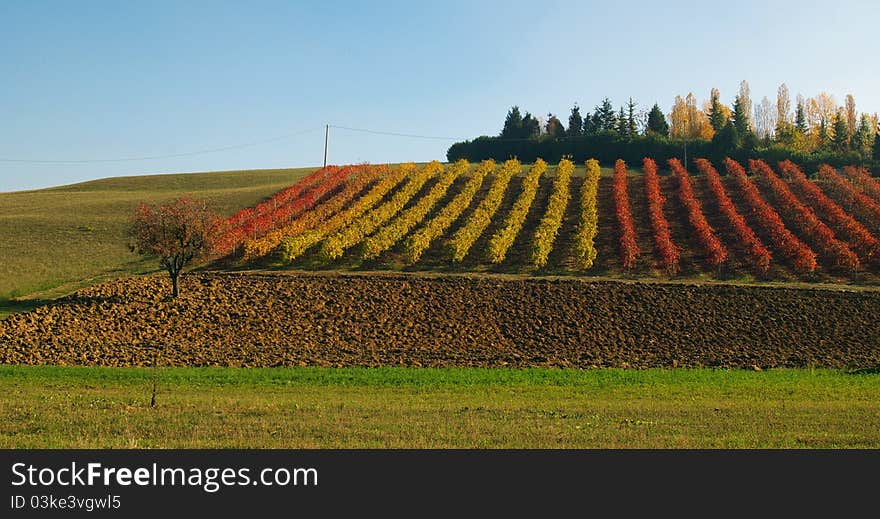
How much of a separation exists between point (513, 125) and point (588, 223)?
217 feet

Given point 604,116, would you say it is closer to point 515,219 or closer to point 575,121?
point 575,121

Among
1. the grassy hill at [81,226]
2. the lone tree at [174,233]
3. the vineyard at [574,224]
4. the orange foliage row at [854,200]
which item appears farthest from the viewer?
the orange foliage row at [854,200]

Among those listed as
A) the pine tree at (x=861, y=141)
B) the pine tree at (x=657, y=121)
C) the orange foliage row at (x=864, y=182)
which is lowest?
the orange foliage row at (x=864, y=182)

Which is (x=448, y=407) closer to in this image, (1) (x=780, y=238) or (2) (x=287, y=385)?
(2) (x=287, y=385)

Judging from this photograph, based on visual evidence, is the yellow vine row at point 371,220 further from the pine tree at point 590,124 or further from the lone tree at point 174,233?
the pine tree at point 590,124

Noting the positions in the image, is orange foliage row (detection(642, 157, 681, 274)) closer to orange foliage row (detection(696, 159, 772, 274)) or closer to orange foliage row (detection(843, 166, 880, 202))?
orange foliage row (detection(696, 159, 772, 274))

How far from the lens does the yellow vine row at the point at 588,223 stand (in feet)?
121

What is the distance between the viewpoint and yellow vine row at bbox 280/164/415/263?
3788cm

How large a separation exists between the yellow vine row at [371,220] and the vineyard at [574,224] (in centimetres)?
13

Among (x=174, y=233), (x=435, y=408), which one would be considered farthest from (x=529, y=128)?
(x=435, y=408)

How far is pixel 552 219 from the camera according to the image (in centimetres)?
4569

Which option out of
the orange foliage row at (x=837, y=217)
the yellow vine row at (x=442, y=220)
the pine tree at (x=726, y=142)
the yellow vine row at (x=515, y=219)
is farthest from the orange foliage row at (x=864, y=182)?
the yellow vine row at (x=442, y=220)
